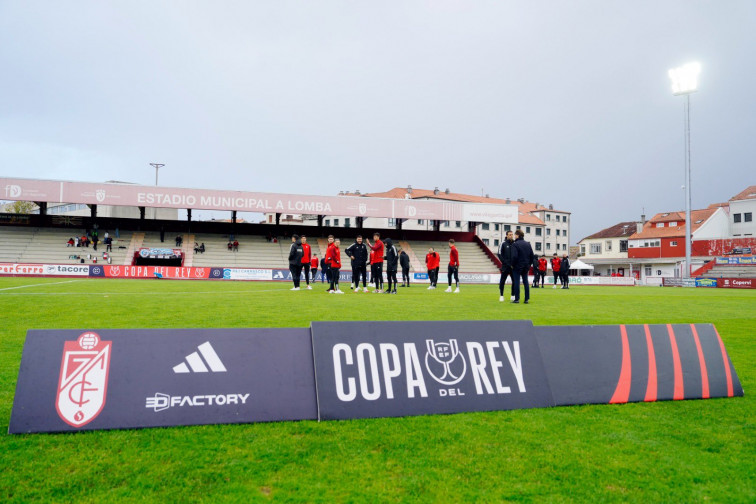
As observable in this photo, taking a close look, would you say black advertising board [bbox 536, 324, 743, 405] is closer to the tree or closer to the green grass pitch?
the green grass pitch

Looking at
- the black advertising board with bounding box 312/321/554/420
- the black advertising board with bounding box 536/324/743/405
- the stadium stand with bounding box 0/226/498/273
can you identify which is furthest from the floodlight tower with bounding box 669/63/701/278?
the black advertising board with bounding box 312/321/554/420

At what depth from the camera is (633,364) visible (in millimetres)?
4633

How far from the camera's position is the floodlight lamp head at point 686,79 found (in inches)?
1538

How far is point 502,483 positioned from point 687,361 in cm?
314

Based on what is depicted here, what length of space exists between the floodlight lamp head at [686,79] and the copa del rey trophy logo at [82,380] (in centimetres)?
4709

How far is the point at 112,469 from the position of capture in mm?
2791

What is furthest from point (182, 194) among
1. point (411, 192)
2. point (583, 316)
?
point (411, 192)

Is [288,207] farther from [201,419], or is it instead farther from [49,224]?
[201,419]

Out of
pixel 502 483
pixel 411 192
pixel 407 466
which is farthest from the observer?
pixel 411 192

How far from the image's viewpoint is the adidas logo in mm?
3604

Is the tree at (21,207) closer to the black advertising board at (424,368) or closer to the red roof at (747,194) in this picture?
the black advertising board at (424,368)

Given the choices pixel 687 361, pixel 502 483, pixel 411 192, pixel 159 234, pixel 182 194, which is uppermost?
pixel 411 192

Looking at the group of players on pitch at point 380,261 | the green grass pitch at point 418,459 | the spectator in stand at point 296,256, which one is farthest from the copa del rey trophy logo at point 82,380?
the spectator in stand at point 296,256

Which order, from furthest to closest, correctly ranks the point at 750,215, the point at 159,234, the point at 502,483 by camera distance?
the point at 750,215, the point at 159,234, the point at 502,483
